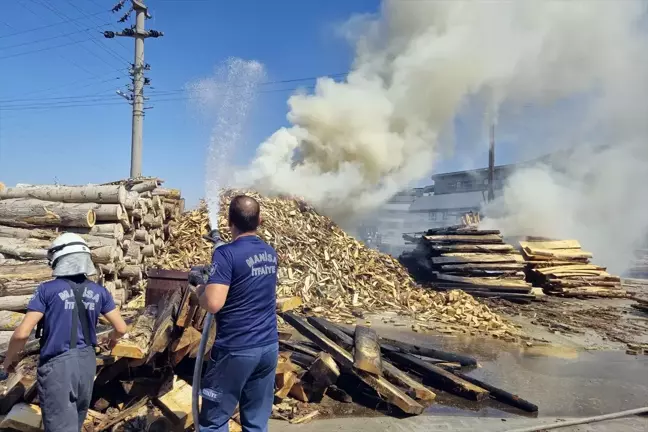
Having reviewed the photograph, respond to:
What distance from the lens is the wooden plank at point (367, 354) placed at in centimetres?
519

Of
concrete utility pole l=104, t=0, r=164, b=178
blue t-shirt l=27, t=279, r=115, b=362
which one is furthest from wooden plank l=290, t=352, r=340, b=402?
A: concrete utility pole l=104, t=0, r=164, b=178

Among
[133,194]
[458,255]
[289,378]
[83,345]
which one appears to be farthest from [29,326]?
[458,255]

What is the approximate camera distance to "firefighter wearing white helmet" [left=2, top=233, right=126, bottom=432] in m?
3.14

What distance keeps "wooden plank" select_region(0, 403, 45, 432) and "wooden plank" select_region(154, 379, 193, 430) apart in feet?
3.16

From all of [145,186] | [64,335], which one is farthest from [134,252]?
[64,335]

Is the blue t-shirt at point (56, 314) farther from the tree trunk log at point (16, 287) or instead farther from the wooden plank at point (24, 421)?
the tree trunk log at point (16, 287)

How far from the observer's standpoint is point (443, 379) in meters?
6.01

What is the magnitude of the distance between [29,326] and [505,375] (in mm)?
6557

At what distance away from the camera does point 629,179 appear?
24.5 meters

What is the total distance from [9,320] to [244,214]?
17.8 feet

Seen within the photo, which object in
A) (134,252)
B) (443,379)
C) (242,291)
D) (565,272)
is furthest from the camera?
(565,272)

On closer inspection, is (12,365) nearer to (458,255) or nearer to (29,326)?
(29,326)

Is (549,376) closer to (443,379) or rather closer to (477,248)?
(443,379)

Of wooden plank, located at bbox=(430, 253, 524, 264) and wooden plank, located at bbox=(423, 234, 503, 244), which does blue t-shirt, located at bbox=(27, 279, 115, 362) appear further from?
wooden plank, located at bbox=(423, 234, 503, 244)
